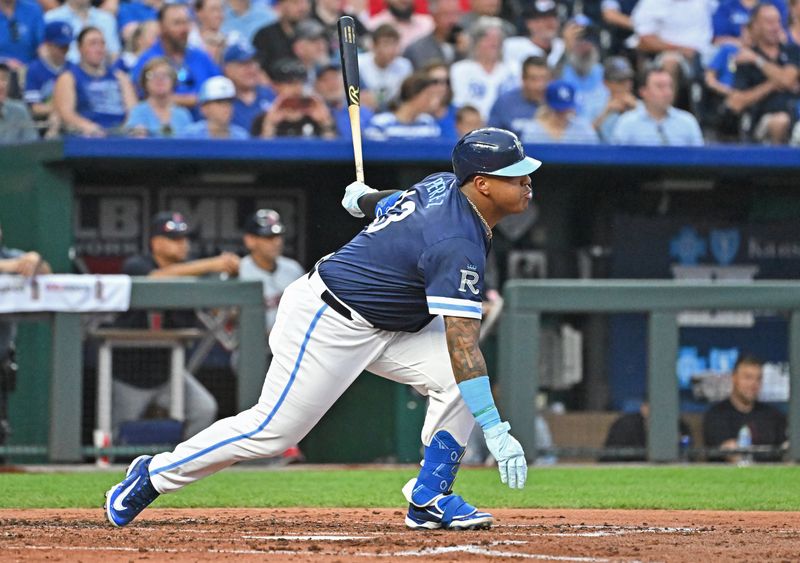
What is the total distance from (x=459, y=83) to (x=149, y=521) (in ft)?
20.7

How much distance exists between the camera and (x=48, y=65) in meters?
10.4

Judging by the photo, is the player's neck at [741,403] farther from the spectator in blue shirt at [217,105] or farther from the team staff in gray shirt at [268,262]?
the spectator in blue shirt at [217,105]

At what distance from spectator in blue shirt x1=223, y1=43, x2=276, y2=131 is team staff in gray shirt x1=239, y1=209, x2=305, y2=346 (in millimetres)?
1602

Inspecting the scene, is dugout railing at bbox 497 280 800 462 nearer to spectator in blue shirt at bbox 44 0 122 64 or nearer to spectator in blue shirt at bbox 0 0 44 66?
spectator in blue shirt at bbox 44 0 122 64

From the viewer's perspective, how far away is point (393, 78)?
441 inches

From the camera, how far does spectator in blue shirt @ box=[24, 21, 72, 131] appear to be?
10266 mm

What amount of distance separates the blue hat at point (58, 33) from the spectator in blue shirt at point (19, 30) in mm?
278

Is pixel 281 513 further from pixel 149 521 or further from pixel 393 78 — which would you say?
pixel 393 78

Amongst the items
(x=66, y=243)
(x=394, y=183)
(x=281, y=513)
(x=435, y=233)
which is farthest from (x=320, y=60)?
(x=435, y=233)

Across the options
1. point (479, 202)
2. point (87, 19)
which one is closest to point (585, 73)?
point (87, 19)

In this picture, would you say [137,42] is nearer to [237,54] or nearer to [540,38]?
[237,54]

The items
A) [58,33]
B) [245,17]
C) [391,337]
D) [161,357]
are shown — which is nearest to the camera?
[391,337]

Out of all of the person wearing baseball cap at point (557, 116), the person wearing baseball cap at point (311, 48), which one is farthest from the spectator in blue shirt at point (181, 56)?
the person wearing baseball cap at point (557, 116)

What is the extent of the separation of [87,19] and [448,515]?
7046 mm
